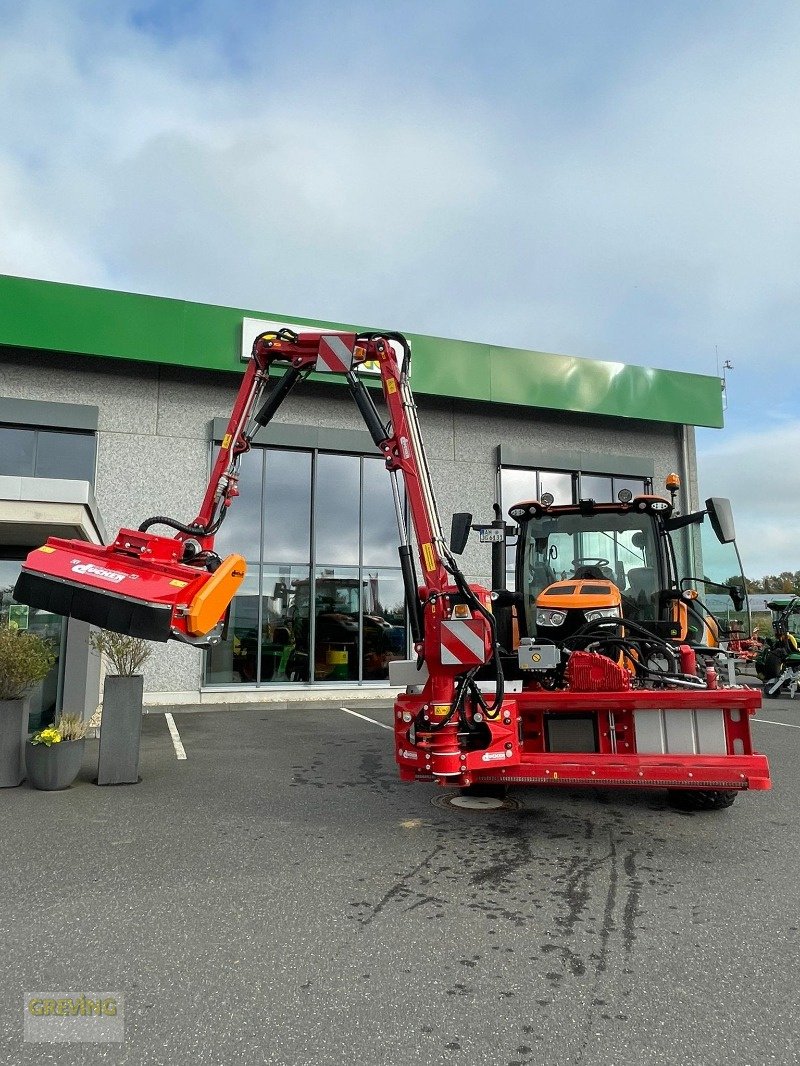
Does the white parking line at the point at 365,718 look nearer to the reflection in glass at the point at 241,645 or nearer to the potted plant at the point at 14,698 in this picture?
the reflection in glass at the point at 241,645

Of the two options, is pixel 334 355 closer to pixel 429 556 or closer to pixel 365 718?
pixel 429 556

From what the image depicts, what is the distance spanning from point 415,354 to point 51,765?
12.1m

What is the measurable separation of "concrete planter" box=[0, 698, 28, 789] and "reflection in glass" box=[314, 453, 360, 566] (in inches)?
346

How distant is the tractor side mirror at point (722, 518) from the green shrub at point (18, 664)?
6.73 metres

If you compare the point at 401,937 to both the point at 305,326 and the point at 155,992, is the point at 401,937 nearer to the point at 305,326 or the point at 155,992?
the point at 155,992

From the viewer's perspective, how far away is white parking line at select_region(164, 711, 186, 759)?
930cm

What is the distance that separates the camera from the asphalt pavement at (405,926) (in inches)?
116

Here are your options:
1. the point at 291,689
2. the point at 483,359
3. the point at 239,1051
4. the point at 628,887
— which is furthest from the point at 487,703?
the point at 483,359

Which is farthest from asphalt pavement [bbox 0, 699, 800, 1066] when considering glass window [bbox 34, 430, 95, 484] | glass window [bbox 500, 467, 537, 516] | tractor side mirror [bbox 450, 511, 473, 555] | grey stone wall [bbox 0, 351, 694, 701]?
glass window [bbox 500, 467, 537, 516]

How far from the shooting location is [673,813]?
6.34m

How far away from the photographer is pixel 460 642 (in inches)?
207

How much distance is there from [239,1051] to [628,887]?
2703mm

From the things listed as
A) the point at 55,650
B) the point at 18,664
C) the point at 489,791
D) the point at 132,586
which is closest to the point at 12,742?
the point at 18,664

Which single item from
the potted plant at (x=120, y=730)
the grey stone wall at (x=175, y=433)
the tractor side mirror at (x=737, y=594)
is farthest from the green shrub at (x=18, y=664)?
the tractor side mirror at (x=737, y=594)
